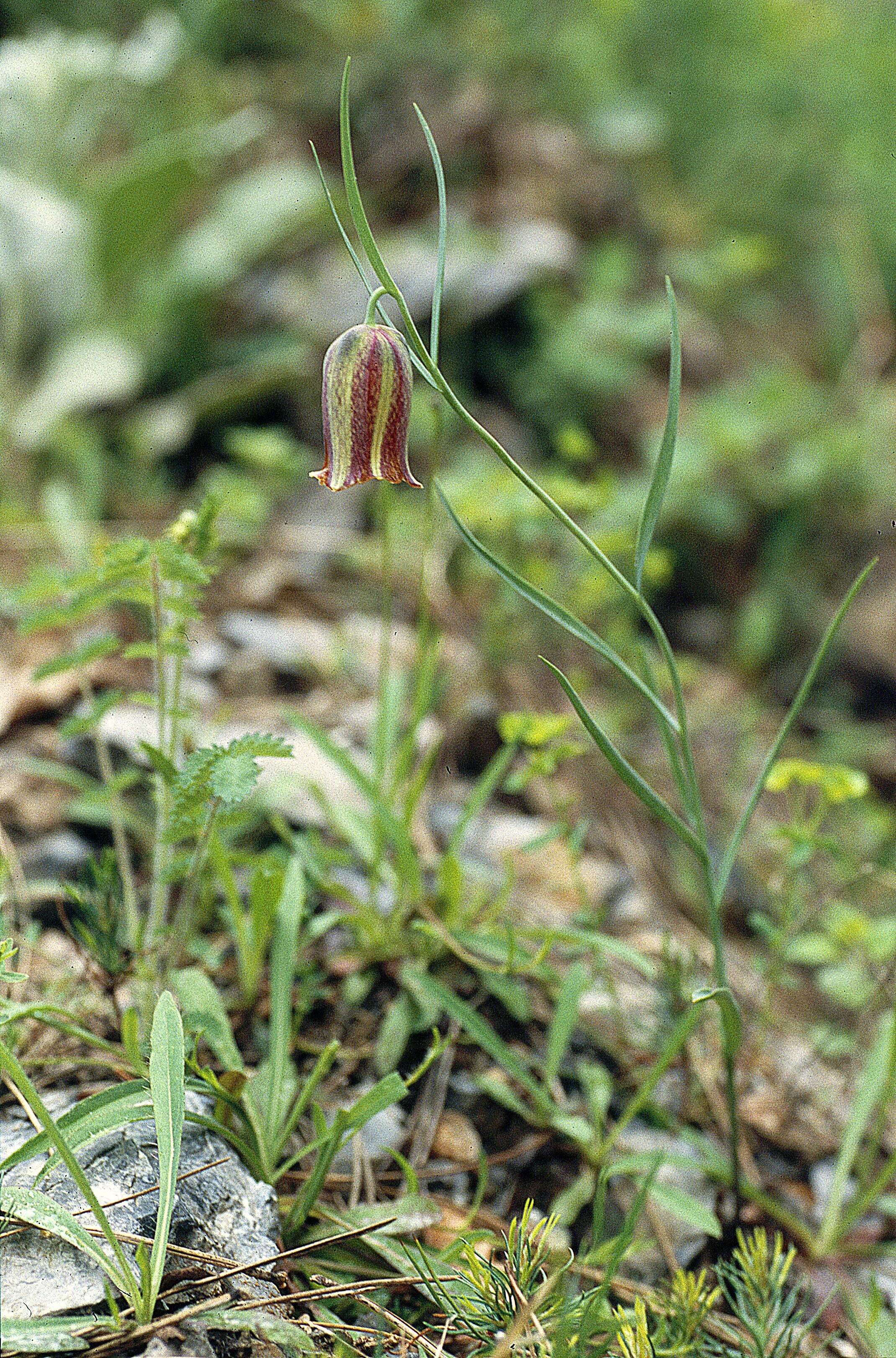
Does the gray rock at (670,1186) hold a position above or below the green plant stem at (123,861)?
below

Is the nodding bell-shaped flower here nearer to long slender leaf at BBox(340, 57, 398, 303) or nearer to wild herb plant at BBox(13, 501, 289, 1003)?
long slender leaf at BBox(340, 57, 398, 303)

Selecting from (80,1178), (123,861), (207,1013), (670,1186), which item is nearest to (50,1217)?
(80,1178)

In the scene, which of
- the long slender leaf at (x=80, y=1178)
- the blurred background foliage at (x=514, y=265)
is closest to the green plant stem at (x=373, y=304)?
the long slender leaf at (x=80, y=1178)

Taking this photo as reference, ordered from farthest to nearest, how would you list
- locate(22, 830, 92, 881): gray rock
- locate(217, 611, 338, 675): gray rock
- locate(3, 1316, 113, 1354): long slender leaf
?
locate(217, 611, 338, 675): gray rock
locate(22, 830, 92, 881): gray rock
locate(3, 1316, 113, 1354): long slender leaf

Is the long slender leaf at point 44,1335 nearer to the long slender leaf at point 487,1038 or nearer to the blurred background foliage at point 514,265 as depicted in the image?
the long slender leaf at point 487,1038

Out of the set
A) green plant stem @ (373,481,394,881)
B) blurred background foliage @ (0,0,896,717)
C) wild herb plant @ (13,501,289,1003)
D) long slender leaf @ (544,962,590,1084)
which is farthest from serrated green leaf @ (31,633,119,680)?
blurred background foliage @ (0,0,896,717)

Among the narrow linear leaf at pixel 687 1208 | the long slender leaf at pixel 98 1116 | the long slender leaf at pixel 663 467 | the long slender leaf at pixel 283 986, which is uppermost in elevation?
the long slender leaf at pixel 663 467
